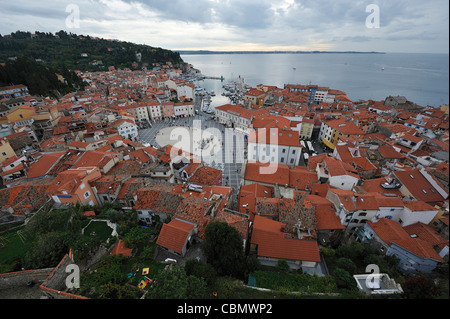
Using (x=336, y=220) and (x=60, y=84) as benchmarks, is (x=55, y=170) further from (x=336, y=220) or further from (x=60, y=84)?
(x=60, y=84)

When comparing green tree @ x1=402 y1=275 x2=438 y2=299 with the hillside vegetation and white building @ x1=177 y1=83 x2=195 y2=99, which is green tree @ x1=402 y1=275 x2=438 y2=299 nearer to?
white building @ x1=177 y1=83 x2=195 y2=99

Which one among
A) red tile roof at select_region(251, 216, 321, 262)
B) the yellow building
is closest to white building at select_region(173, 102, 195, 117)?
the yellow building

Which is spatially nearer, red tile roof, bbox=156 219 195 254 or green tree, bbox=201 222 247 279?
green tree, bbox=201 222 247 279

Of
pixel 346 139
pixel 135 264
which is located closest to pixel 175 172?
pixel 135 264

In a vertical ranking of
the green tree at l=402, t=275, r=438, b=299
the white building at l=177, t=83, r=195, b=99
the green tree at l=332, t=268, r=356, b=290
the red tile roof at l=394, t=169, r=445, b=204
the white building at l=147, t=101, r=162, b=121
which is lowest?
the green tree at l=332, t=268, r=356, b=290
